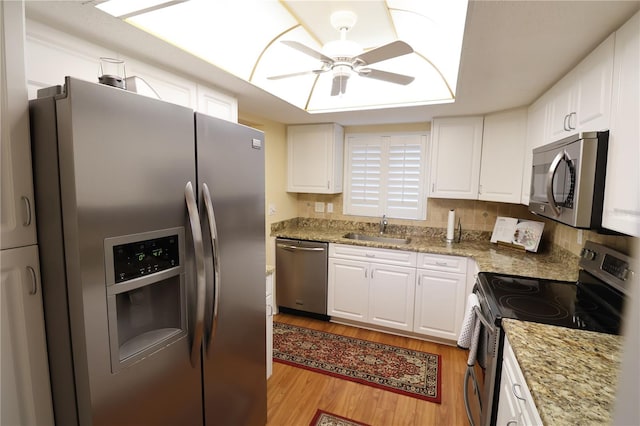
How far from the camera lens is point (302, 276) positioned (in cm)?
338

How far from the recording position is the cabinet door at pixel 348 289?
3.18 meters

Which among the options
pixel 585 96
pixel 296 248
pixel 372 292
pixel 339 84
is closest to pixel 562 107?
pixel 585 96

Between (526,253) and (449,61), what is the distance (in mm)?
1728

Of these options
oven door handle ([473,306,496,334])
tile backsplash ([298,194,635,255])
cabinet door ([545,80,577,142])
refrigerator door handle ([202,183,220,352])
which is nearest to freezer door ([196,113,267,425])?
refrigerator door handle ([202,183,220,352])

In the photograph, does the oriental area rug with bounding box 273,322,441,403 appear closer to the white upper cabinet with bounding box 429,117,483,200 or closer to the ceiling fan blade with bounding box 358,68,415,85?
the white upper cabinet with bounding box 429,117,483,200

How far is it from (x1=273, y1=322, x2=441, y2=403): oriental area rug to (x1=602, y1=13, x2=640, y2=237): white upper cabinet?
167 centimetres

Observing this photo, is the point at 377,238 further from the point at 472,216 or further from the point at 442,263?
the point at 472,216

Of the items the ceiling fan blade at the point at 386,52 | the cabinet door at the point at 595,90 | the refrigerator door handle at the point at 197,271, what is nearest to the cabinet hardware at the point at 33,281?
the refrigerator door handle at the point at 197,271

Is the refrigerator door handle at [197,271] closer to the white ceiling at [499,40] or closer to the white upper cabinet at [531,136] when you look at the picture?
the white ceiling at [499,40]

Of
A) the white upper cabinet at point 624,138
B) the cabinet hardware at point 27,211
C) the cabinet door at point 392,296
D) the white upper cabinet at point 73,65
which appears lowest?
the cabinet door at point 392,296

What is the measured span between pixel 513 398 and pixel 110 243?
1.57m

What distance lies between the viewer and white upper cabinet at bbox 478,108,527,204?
2643 millimetres

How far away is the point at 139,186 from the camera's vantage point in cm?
102

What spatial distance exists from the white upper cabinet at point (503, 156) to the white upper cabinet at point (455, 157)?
0.07 meters
